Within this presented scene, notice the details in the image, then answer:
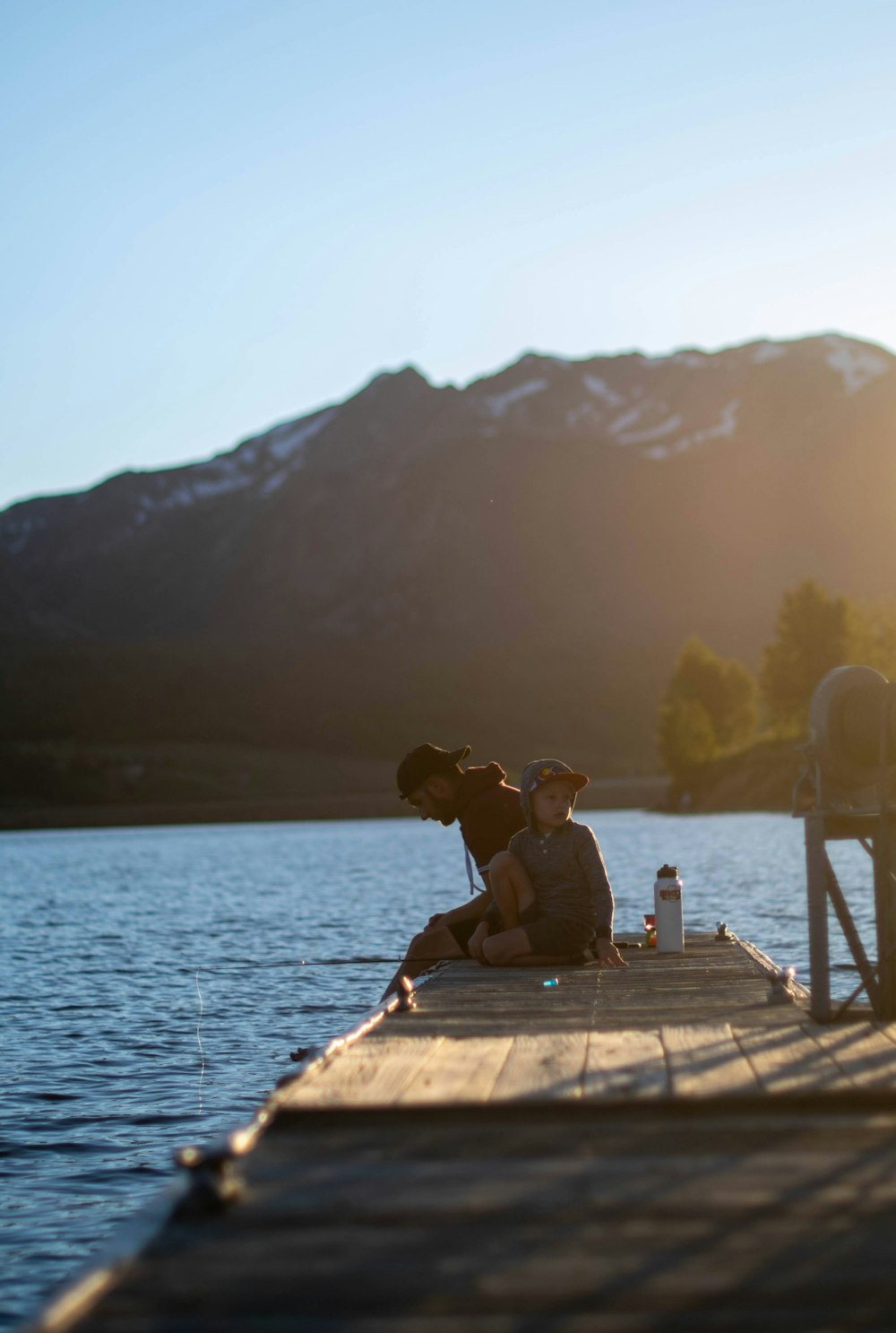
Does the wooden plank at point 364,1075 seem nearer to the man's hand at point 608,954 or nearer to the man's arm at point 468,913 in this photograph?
the man's hand at point 608,954

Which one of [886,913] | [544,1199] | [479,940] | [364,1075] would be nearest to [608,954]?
[479,940]

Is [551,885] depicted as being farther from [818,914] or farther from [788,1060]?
[788,1060]

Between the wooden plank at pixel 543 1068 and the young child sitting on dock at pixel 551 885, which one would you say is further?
the young child sitting on dock at pixel 551 885

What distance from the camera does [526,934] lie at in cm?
1177

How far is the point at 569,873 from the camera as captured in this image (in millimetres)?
11352

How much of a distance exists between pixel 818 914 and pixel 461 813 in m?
4.59

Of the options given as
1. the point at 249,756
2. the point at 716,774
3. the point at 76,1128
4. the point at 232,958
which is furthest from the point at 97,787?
the point at 76,1128

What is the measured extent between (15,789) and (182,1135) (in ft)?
480

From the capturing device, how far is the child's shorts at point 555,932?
11.6m

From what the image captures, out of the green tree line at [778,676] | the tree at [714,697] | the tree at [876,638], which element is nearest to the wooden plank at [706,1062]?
the green tree line at [778,676]

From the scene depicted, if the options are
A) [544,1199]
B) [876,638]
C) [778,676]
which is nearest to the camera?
[544,1199]

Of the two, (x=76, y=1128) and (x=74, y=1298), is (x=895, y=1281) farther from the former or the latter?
(x=76, y=1128)

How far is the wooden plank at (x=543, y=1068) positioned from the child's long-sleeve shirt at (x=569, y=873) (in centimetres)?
307

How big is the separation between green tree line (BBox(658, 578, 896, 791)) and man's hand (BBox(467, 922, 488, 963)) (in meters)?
72.1
